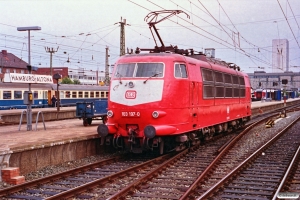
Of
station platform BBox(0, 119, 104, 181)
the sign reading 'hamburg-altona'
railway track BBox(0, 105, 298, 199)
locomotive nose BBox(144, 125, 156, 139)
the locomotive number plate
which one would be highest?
the sign reading 'hamburg-altona'

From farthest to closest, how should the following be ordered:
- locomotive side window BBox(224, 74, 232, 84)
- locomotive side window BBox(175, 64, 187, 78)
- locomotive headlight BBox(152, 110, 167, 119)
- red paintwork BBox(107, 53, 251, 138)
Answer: locomotive side window BBox(224, 74, 232, 84)
locomotive side window BBox(175, 64, 187, 78)
red paintwork BBox(107, 53, 251, 138)
locomotive headlight BBox(152, 110, 167, 119)

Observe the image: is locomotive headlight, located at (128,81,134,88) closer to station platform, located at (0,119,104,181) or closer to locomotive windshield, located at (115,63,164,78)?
locomotive windshield, located at (115,63,164,78)

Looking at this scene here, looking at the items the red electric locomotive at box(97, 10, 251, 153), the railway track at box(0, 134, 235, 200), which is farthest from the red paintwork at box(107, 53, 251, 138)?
the railway track at box(0, 134, 235, 200)

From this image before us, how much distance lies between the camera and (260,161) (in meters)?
13.0

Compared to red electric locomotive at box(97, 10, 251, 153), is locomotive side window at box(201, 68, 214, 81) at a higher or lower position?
higher

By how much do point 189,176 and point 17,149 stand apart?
14.5 ft

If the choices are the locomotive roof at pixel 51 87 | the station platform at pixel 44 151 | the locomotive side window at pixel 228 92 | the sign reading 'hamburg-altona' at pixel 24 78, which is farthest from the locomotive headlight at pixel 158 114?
the locomotive roof at pixel 51 87

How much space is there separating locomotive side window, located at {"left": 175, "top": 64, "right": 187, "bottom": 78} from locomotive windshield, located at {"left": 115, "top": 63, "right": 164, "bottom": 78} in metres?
0.50

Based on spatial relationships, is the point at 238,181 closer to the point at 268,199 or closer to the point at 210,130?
the point at 268,199

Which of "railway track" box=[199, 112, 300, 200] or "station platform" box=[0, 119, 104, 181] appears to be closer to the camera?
"railway track" box=[199, 112, 300, 200]

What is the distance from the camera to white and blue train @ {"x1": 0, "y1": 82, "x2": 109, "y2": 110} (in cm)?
3588

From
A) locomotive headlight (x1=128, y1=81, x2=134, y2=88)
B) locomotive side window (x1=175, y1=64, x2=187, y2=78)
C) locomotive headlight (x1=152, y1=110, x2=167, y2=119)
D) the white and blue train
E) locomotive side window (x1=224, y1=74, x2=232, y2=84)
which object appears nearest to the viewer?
locomotive headlight (x1=152, y1=110, x2=167, y2=119)

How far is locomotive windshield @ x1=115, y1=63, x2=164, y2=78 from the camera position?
13.1 m

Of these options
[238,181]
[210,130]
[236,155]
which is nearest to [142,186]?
[238,181]
